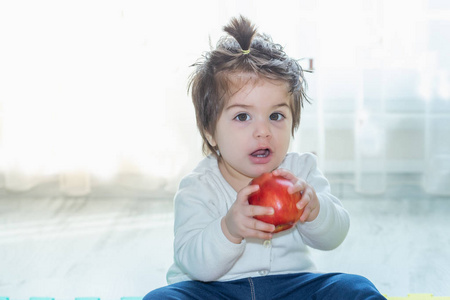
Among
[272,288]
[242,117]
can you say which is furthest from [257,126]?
[272,288]

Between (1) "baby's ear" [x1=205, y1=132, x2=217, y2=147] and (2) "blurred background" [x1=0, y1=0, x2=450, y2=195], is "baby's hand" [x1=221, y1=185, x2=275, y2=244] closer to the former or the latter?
(1) "baby's ear" [x1=205, y1=132, x2=217, y2=147]

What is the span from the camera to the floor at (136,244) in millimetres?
1326

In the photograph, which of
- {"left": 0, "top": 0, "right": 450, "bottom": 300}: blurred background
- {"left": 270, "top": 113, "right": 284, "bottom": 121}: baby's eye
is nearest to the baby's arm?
{"left": 270, "top": 113, "right": 284, "bottom": 121}: baby's eye

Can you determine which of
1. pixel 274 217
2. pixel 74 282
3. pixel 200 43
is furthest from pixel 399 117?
pixel 274 217

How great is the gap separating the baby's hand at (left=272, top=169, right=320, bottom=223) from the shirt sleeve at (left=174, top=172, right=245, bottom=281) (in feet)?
0.34

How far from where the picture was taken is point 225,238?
2.85ft

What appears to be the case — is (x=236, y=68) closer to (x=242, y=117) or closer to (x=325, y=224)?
(x=242, y=117)

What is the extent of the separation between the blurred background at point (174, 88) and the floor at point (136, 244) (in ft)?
0.33

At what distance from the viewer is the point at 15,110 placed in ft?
6.67

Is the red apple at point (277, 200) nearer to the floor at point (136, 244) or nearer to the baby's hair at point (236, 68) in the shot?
the baby's hair at point (236, 68)

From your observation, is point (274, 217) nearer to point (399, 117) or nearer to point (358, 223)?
point (358, 223)

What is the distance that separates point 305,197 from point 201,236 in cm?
16

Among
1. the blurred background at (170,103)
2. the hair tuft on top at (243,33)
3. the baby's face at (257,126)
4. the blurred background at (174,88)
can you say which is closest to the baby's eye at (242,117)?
the baby's face at (257,126)

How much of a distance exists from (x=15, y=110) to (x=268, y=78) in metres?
1.33
